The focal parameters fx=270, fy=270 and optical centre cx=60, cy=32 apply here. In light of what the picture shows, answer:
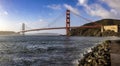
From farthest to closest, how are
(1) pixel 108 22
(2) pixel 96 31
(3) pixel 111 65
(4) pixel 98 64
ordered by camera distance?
(1) pixel 108 22 → (2) pixel 96 31 → (4) pixel 98 64 → (3) pixel 111 65

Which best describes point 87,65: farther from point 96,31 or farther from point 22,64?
point 96,31

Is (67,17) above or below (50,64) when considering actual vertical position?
above

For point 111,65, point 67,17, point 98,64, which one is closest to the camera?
point 111,65

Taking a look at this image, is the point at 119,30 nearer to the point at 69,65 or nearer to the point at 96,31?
the point at 96,31

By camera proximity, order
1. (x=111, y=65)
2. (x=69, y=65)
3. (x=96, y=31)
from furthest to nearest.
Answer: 1. (x=96, y=31)
2. (x=69, y=65)
3. (x=111, y=65)

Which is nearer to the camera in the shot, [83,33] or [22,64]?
[22,64]

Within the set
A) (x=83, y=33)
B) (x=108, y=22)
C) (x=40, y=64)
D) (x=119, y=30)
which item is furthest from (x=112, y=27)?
(x=40, y=64)

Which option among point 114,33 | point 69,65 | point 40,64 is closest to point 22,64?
point 40,64

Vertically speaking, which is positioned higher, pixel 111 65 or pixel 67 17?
pixel 67 17

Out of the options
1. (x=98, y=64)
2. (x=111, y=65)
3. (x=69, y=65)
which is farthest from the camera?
(x=69, y=65)

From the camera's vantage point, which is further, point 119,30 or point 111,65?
point 119,30
